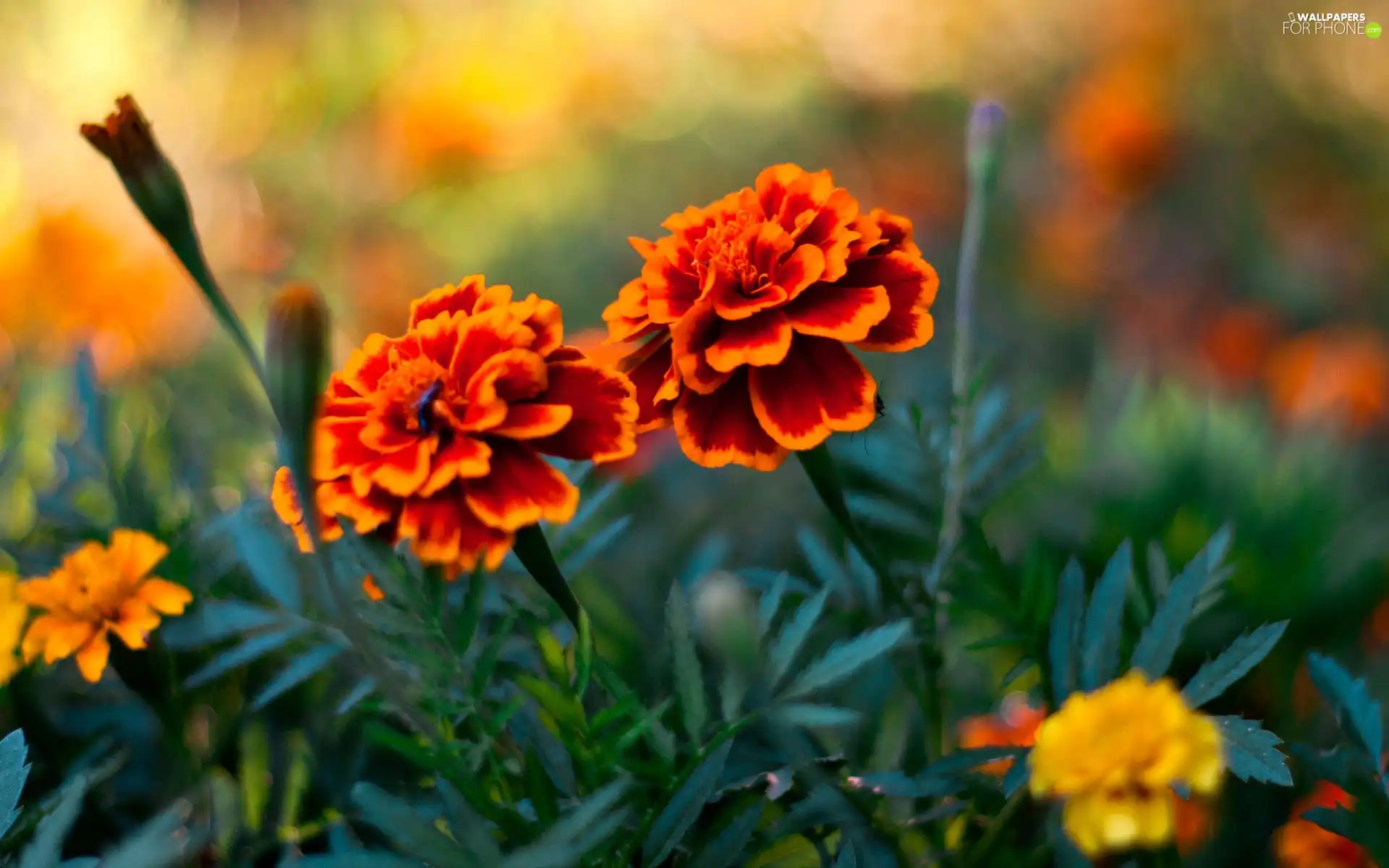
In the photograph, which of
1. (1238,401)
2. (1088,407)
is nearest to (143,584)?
(1088,407)

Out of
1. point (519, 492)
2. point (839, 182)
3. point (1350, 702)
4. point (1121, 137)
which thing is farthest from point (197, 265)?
point (839, 182)

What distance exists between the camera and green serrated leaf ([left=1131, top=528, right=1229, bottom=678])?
1.39ft

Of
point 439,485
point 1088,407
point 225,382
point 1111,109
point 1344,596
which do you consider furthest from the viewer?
point 1111,109

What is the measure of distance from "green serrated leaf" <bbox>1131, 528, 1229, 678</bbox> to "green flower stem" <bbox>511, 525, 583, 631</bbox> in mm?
229

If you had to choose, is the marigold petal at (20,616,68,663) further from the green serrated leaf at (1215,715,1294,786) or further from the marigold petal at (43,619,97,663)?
the green serrated leaf at (1215,715,1294,786)

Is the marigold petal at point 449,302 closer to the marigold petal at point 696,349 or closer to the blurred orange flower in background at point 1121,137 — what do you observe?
the marigold petal at point 696,349

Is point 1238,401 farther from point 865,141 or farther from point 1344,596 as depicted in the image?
point 865,141

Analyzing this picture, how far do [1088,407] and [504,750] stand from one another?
Answer: 90 cm

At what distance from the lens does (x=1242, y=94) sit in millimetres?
1863

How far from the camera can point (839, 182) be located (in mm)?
2088

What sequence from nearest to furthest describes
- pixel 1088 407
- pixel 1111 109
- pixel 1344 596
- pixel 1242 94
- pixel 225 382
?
1. pixel 1344 596
2. pixel 1088 407
3. pixel 225 382
4. pixel 1111 109
5. pixel 1242 94

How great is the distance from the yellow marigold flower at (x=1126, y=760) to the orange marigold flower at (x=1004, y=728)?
197 millimetres
